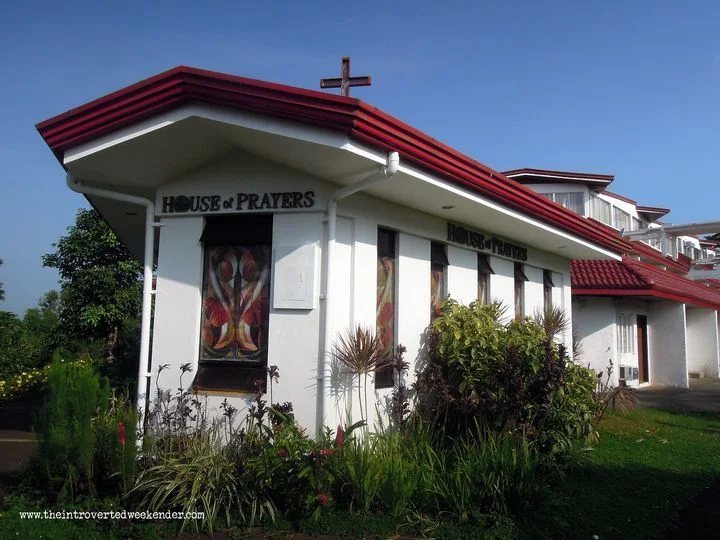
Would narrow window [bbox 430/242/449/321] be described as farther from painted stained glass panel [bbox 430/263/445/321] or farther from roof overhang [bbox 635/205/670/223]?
roof overhang [bbox 635/205/670/223]

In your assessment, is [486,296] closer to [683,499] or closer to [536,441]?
[536,441]

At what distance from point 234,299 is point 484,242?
4654 mm

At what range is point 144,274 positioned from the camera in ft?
24.5

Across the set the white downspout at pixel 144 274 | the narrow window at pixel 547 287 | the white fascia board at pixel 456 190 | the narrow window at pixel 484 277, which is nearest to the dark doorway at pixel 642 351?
the narrow window at pixel 547 287

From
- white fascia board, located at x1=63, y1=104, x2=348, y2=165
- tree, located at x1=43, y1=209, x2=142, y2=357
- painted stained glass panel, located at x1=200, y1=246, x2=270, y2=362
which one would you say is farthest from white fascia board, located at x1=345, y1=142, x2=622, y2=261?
tree, located at x1=43, y1=209, x2=142, y2=357

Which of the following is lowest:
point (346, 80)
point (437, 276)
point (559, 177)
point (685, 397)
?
point (685, 397)

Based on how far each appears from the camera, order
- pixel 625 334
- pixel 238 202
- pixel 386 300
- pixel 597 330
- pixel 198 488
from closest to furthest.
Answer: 1. pixel 198 488
2. pixel 238 202
3. pixel 386 300
4. pixel 597 330
5. pixel 625 334

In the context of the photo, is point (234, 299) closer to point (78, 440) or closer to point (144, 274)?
point (144, 274)

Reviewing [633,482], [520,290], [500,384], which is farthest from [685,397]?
[500,384]

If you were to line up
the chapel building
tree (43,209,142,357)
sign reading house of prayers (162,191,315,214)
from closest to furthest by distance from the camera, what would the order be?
1. the chapel building
2. sign reading house of prayers (162,191,315,214)
3. tree (43,209,142,357)

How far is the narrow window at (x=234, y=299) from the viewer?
724 centimetres

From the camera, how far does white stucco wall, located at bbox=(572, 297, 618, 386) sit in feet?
56.1

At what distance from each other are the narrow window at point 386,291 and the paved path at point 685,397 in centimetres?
857

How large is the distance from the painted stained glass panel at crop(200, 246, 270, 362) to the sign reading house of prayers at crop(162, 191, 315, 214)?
49 cm
